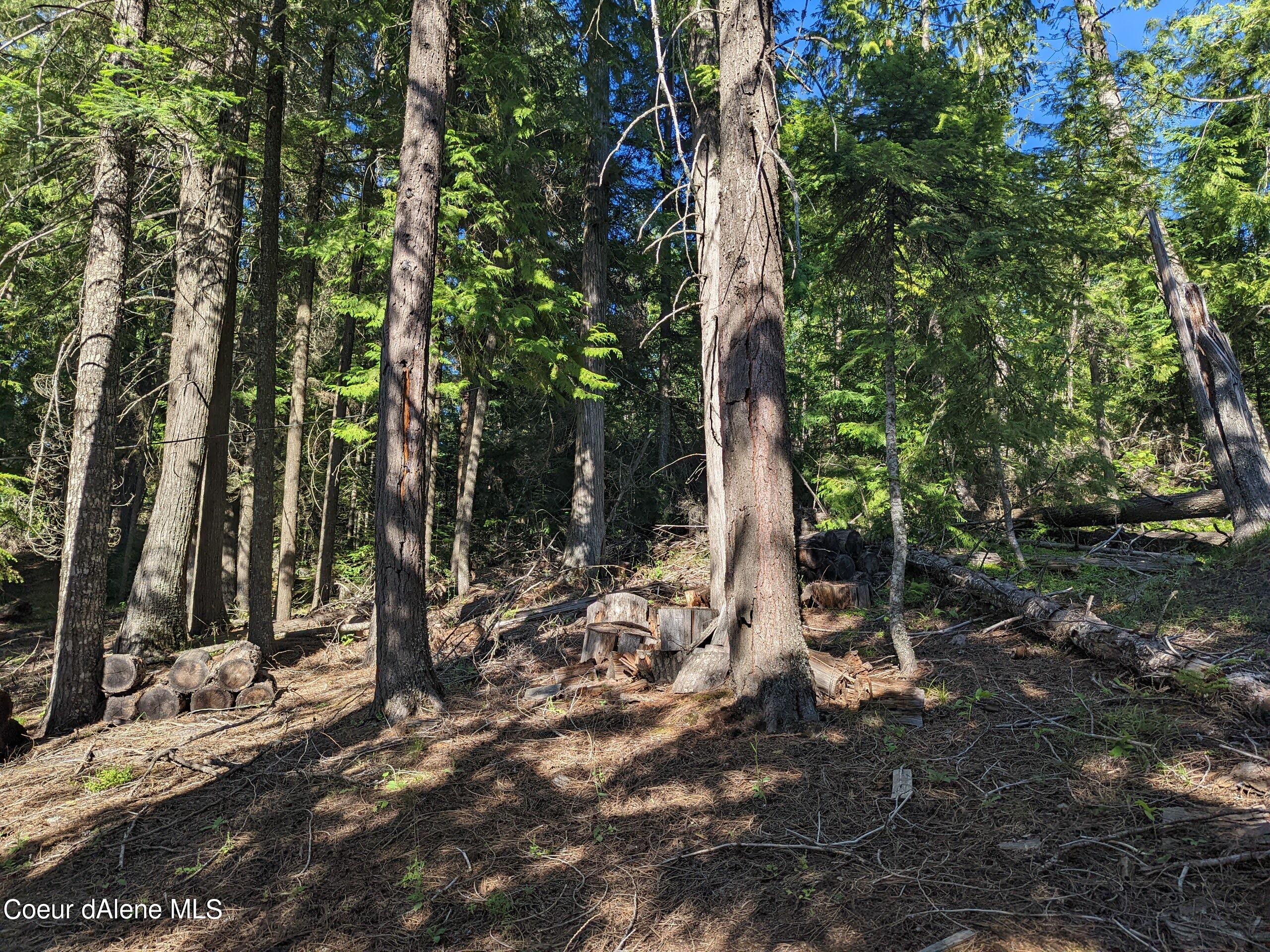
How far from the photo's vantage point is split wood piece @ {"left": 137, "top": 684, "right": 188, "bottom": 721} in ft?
22.3

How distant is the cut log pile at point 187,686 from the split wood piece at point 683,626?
4.32 m

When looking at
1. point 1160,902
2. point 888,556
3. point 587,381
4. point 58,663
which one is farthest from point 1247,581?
point 58,663

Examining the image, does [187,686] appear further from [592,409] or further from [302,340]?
[592,409]

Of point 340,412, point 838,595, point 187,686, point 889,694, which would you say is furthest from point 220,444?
point 889,694

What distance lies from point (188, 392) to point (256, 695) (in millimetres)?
4437

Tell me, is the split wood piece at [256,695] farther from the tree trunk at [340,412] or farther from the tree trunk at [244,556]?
the tree trunk at [244,556]

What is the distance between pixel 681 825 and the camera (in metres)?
3.69

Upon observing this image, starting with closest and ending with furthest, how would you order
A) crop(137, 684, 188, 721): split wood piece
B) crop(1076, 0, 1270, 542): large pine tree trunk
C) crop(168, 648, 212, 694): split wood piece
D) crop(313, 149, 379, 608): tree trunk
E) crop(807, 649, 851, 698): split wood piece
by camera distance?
crop(807, 649, 851, 698): split wood piece < crop(137, 684, 188, 721): split wood piece < crop(168, 648, 212, 694): split wood piece < crop(1076, 0, 1270, 542): large pine tree trunk < crop(313, 149, 379, 608): tree trunk

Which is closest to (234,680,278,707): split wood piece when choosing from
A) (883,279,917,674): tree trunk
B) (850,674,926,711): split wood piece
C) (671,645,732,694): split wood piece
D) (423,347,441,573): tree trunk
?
(423,347,441,573): tree trunk

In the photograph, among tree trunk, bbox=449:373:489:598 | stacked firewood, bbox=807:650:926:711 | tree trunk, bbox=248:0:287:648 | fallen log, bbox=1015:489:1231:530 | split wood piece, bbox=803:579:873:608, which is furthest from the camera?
tree trunk, bbox=449:373:489:598

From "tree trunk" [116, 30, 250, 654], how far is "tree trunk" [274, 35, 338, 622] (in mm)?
1048

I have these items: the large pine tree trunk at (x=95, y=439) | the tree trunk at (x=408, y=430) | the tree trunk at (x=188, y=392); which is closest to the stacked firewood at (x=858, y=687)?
the tree trunk at (x=408, y=430)

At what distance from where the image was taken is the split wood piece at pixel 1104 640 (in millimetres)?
4238

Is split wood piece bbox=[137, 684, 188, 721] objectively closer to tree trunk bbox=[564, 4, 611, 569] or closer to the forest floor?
the forest floor
